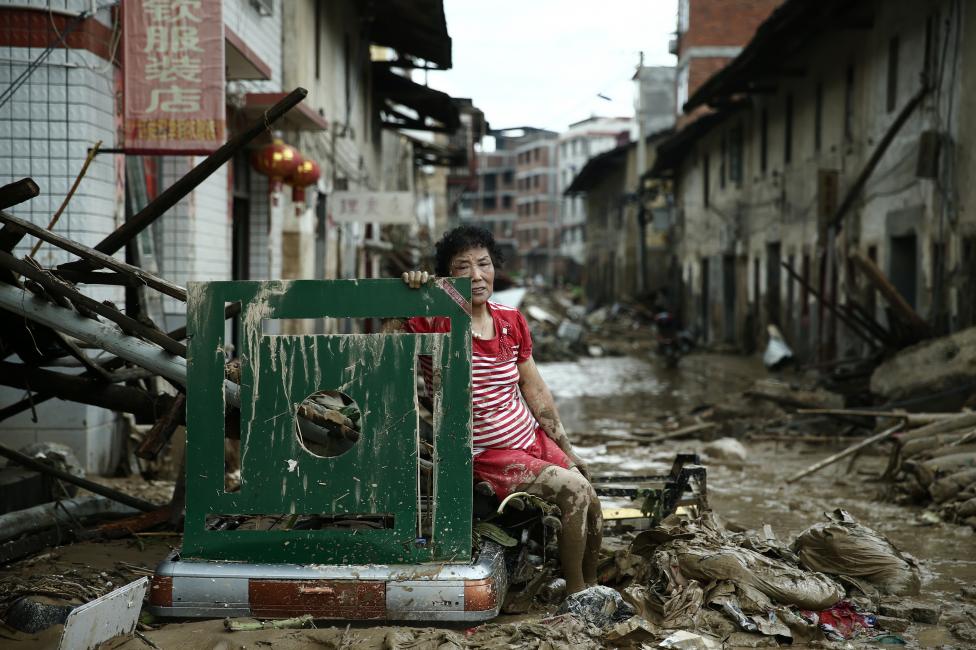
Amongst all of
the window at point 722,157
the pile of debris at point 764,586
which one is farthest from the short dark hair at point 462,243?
the window at point 722,157

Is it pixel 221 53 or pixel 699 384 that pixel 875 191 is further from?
pixel 221 53

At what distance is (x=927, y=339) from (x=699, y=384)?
7.16 metres

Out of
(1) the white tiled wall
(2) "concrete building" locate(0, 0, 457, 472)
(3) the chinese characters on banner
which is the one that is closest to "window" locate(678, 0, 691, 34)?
(2) "concrete building" locate(0, 0, 457, 472)

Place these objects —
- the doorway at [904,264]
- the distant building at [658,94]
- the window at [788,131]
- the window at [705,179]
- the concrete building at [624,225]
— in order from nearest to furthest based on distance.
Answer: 1. the doorway at [904,264]
2. the window at [788,131]
3. the window at [705,179]
4. the concrete building at [624,225]
5. the distant building at [658,94]

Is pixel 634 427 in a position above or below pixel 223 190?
below

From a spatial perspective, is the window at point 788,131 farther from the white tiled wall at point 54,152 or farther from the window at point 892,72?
the white tiled wall at point 54,152

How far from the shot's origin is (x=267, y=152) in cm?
1217

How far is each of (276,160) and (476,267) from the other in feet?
25.7

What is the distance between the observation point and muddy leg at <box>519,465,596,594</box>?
4.43 meters

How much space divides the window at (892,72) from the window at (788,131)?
6.11 m

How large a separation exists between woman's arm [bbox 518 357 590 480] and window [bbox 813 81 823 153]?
16.1m

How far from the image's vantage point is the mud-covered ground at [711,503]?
3.90 m

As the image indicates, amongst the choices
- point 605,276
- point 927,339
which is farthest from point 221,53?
point 605,276

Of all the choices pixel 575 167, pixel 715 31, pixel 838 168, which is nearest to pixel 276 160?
pixel 838 168
